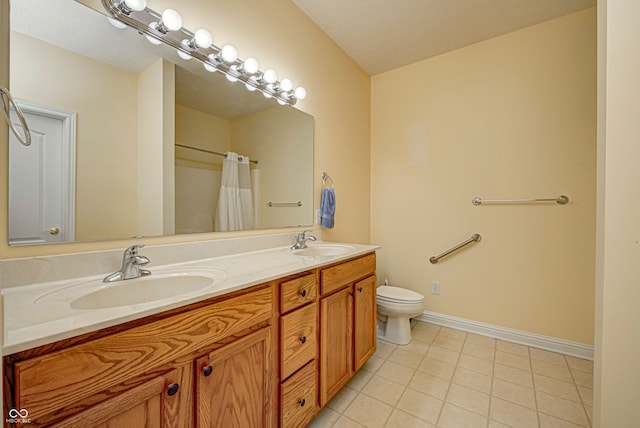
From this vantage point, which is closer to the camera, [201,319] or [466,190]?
[201,319]

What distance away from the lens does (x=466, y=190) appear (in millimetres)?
2254

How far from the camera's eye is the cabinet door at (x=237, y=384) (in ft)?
2.63

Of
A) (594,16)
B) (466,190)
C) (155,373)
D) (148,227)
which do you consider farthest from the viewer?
(466,190)

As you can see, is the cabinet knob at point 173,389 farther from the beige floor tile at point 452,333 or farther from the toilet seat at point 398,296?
the beige floor tile at point 452,333

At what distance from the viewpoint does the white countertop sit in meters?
0.55

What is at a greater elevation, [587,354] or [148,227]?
[148,227]

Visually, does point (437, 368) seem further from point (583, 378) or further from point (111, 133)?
point (111, 133)

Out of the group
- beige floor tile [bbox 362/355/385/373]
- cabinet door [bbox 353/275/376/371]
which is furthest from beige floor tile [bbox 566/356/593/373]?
cabinet door [bbox 353/275/376/371]

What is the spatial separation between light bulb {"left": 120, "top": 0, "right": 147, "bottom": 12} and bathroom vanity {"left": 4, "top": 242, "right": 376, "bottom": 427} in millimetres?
1095

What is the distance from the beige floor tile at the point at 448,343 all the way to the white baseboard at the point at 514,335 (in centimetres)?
21

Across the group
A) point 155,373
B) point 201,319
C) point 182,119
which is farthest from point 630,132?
point 182,119

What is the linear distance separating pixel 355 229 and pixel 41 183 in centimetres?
208

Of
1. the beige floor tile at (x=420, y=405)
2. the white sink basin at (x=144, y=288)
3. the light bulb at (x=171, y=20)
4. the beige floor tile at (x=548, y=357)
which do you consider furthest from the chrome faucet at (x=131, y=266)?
the beige floor tile at (x=548, y=357)

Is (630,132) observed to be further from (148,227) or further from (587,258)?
(148,227)
